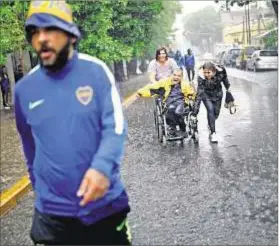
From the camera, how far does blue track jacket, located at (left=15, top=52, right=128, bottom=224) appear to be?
2.46 meters

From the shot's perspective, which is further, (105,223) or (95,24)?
(95,24)

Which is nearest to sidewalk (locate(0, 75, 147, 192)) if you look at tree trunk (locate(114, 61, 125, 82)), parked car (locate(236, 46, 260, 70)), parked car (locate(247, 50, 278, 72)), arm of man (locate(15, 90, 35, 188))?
arm of man (locate(15, 90, 35, 188))

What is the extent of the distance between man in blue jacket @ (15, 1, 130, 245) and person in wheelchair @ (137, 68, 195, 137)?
7161 millimetres

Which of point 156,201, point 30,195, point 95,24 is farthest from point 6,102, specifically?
point 156,201

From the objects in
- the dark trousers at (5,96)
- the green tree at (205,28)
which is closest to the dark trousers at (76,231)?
the dark trousers at (5,96)

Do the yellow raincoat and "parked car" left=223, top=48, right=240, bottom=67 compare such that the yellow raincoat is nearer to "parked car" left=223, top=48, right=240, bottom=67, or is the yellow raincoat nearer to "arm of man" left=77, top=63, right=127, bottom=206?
"arm of man" left=77, top=63, right=127, bottom=206

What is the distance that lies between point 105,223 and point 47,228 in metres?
0.29

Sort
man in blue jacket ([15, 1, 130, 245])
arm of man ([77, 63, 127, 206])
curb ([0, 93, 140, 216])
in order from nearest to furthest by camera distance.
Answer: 1. arm of man ([77, 63, 127, 206])
2. man in blue jacket ([15, 1, 130, 245])
3. curb ([0, 93, 140, 216])

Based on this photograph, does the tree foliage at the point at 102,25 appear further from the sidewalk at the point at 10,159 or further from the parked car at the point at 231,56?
the parked car at the point at 231,56

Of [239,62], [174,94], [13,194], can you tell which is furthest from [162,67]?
[239,62]

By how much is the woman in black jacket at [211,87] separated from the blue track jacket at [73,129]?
719 cm

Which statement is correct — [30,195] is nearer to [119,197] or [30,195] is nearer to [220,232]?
[220,232]

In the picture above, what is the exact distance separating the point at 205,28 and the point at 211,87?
115296mm

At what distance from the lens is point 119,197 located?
2.66 m
